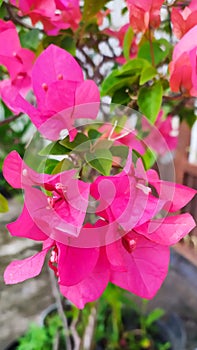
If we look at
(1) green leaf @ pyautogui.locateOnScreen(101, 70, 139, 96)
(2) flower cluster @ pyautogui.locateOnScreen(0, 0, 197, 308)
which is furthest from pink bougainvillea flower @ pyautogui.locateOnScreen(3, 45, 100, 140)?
(1) green leaf @ pyautogui.locateOnScreen(101, 70, 139, 96)

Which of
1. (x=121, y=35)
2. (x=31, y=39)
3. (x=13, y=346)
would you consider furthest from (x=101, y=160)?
(x=13, y=346)

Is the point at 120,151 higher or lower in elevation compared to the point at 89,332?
higher

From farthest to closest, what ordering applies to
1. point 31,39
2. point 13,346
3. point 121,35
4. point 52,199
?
1. point 13,346
2. point 121,35
3. point 31,39
4. point 52,199

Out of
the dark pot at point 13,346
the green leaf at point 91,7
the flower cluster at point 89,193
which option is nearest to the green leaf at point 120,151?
the flower cluster at point 89,193

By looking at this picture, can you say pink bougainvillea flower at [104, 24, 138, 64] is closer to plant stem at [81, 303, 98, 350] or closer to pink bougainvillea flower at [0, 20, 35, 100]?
pink bougainvillea flower at [0, 20, 35, 100]

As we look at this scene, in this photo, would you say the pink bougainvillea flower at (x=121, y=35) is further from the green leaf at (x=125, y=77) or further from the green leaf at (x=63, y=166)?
the green leaf at (x=63, y=166)

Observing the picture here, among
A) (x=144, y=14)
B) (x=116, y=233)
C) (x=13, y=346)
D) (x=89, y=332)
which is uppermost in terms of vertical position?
(x=144, y=14)

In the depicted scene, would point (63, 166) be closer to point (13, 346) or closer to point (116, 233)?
point (116, 233)
